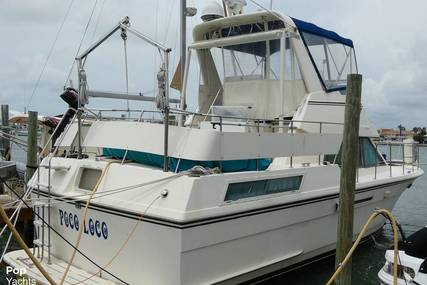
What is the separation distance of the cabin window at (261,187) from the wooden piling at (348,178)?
3.19 feet

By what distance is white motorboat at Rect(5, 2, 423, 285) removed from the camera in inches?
201

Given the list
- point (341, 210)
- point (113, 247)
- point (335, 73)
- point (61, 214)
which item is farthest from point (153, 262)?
point (335, 73)

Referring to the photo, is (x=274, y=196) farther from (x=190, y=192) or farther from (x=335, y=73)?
(x=335, y=73)

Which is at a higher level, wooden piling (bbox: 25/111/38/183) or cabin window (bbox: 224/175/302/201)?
wooden piling (bbox: 25/111/38/183)

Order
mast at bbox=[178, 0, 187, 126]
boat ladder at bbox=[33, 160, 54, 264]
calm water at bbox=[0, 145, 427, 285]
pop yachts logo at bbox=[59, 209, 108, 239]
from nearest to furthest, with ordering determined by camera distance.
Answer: pop yachts logo at bbox=[59, 209, 108, 239], boat ladder at bbox=[33, 160, 54, 264], calm water at bbox=[0, 145, 427, 285], mast at bbox=[178, 0, 187, 126]

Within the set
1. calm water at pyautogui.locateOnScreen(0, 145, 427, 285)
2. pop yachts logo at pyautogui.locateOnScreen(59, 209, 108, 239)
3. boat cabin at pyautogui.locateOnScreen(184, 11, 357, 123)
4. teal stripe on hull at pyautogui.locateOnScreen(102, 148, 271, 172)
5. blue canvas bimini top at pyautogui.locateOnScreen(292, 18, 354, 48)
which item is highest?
blue canvas bimini top at pyautogui.locateOnScreen(292, 18, 354, 48)

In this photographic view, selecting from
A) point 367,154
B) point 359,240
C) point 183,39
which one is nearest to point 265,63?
point 183,39

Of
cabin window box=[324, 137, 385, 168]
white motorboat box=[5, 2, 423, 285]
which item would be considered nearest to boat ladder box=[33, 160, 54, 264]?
white motorboat box=[5, 2, 423, 285]

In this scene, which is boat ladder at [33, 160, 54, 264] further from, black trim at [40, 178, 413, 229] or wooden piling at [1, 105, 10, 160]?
wooden piling at [1, 105, 10, 160]

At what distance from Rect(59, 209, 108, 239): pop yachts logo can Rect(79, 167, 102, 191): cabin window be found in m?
0.40

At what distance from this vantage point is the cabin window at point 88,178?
235 inches

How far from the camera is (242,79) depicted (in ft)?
29.1

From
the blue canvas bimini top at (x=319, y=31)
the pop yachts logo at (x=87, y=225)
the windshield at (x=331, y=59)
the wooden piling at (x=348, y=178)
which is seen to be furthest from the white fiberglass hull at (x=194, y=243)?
the blue canvas bimini top at (x=319, y=31)

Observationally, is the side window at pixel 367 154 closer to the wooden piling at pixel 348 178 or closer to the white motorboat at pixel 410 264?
the white motorboat at pixel 410 264
